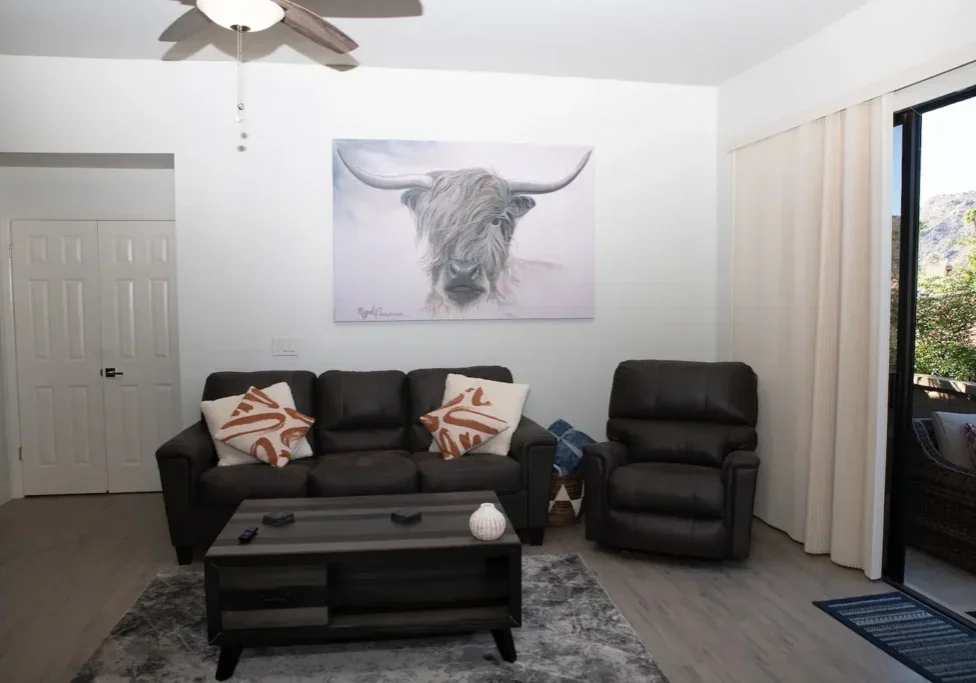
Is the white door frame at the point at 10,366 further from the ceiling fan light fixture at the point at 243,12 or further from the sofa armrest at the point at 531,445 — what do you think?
the ceiling fan light fixture at the point at 243,12

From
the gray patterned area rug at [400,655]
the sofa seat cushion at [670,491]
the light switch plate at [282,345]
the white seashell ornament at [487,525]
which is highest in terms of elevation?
the light switch plate at [282,345]

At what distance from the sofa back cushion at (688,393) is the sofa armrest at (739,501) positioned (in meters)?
0.50

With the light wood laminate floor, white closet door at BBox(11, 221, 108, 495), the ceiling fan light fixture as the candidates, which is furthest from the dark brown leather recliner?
white closet door at BBox(11, 221, 108, 495)

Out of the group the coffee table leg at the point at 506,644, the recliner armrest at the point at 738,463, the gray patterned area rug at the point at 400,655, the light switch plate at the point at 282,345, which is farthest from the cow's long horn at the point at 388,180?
the coffee table leg at the point at 506,644

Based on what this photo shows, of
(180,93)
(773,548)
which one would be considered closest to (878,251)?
(773,548)

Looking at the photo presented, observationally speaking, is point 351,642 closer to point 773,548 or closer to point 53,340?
point 773,548

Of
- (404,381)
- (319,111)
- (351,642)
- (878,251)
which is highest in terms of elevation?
(319,111)

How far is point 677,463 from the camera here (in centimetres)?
386

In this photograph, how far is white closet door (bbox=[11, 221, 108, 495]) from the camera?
186 inches

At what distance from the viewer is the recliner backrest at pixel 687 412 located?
383 cm

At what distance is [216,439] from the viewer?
12.4ft

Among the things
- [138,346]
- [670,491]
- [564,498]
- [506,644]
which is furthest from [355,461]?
[138,346]

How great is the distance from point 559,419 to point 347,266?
5.57ft

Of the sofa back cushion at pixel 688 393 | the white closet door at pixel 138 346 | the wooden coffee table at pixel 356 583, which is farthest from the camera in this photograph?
the white closet door at pixel 138 346
